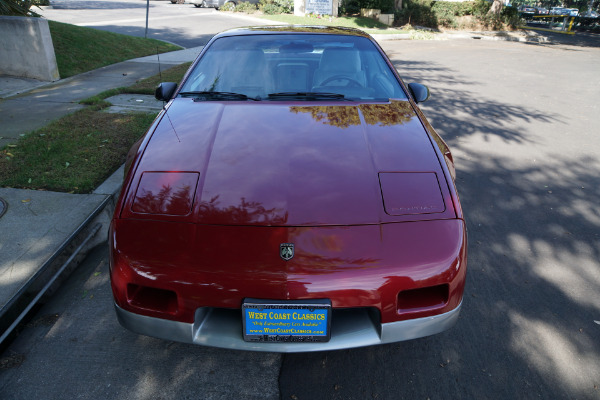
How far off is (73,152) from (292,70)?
2.61 metres

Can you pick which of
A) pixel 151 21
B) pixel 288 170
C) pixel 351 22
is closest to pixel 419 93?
pixel 288 170

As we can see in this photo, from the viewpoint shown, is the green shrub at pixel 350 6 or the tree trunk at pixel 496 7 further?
the green shrub at pixel 350 6

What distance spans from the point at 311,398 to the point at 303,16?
23.4 meters

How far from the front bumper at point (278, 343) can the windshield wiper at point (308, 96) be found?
171 cm

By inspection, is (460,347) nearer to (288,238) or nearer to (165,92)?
(288,238)

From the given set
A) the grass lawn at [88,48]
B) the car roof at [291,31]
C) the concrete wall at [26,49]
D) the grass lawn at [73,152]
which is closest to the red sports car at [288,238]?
the car roof at [291,31]

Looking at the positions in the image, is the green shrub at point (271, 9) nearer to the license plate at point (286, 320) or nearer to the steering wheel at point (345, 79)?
the steering wheel at point (345, 79)

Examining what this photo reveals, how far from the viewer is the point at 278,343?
1947 mm

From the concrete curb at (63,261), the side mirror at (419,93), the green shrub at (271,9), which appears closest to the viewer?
the concrete curb at (63,261)

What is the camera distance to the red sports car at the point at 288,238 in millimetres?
1884

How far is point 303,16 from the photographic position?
22906 mm

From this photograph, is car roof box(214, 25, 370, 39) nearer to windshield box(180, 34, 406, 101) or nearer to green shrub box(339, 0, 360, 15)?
windshield box(180, 34, 406, 101)

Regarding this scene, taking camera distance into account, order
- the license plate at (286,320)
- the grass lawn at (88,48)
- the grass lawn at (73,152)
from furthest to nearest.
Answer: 1. the grass lawn at (88,48)
2. the grass lawn at (73,152)
3. the license plate at (286,320)

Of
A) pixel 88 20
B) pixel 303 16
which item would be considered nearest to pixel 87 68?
pixel 88 20
